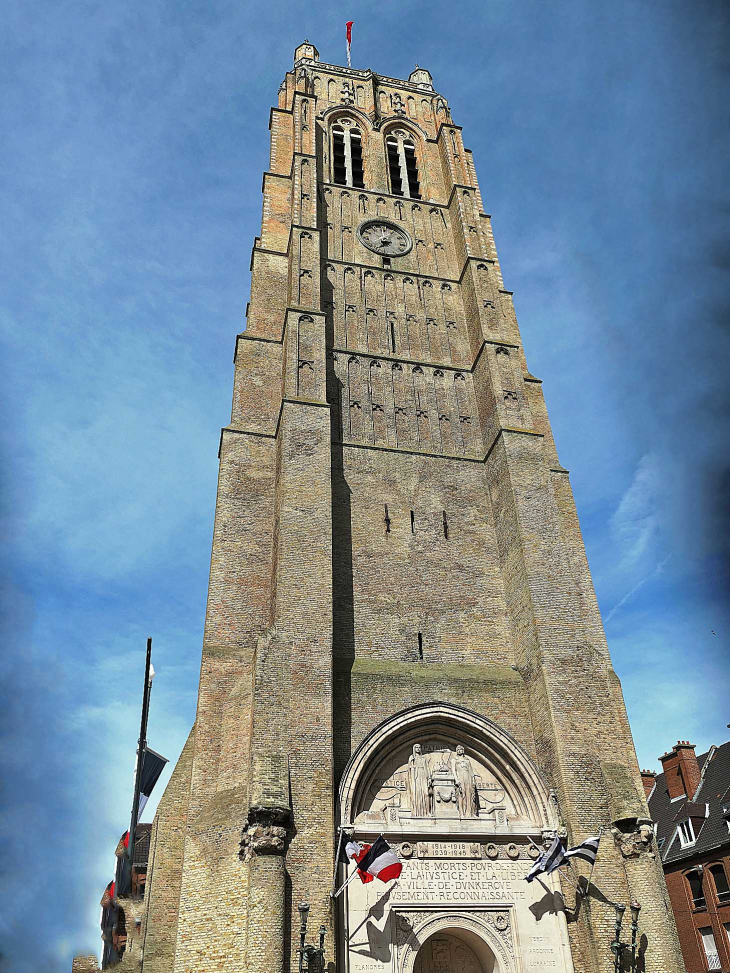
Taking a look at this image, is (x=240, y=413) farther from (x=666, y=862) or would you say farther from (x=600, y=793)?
(x=666, y=862)

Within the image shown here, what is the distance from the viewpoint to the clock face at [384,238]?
87.6 feet

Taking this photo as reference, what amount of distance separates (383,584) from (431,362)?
8.24 m

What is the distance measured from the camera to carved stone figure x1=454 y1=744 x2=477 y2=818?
626 inches

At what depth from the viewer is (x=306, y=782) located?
14.3m

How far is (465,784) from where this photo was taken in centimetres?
1625

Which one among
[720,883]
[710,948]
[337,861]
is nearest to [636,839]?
[337,861]

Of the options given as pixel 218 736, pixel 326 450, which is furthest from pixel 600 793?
pixel 326 450

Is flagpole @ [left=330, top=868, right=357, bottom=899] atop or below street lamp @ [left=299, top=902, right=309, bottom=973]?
atop

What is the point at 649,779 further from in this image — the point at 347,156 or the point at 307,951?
the point at 347,156

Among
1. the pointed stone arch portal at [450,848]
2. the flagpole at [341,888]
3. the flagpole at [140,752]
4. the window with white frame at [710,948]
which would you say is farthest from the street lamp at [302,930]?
the window with white frame at [710,948]

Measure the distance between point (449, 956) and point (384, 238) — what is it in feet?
72.7

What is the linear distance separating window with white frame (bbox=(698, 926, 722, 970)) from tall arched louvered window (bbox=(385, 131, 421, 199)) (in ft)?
94.5

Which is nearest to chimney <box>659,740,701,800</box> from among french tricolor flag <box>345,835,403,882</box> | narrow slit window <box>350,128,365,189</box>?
french tricolor flag <box>345,835,403,882</box>

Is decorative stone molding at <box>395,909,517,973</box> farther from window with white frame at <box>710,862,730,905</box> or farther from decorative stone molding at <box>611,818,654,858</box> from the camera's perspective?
window with white frame at <box>710,862,730,905</box>
